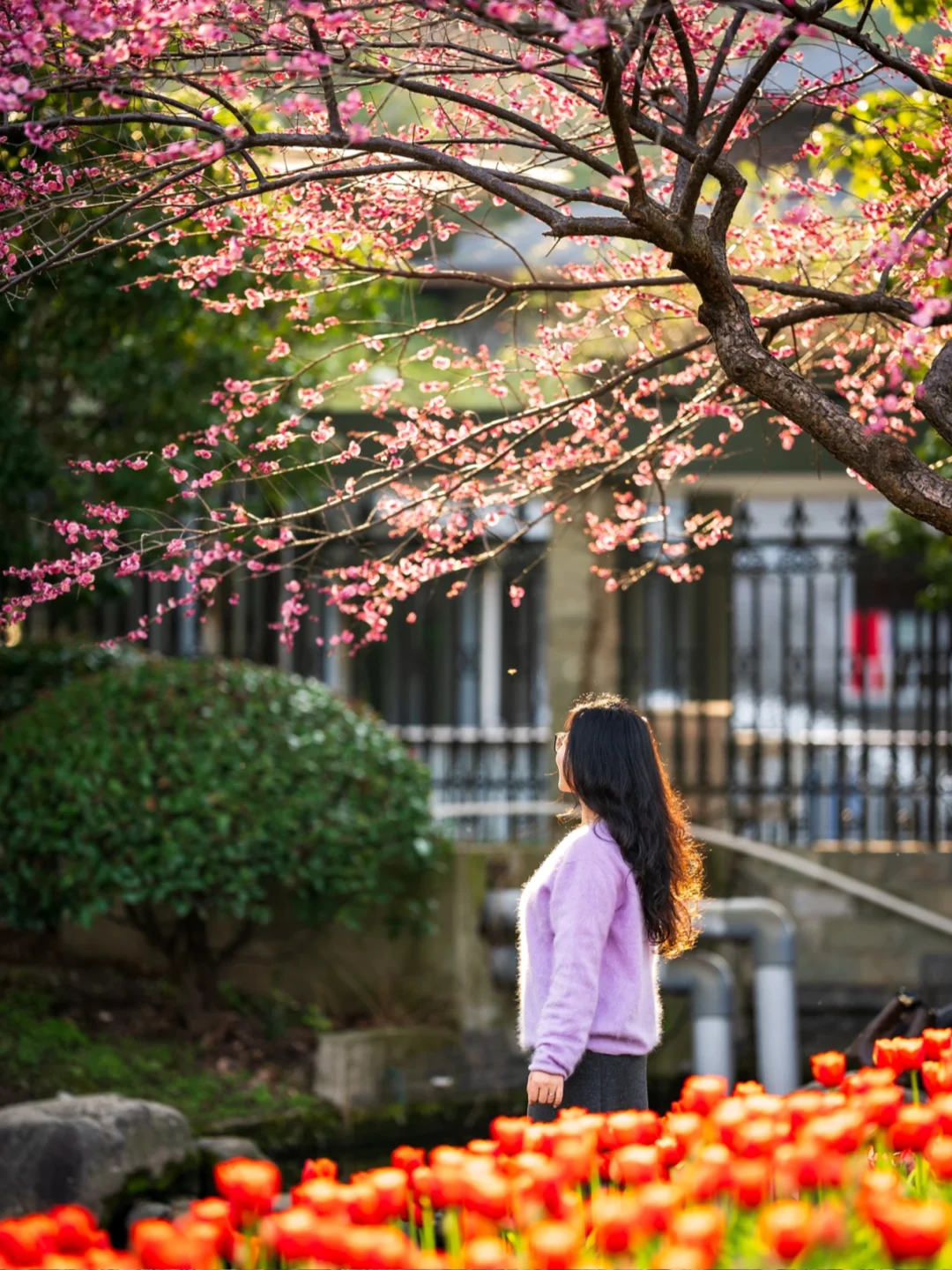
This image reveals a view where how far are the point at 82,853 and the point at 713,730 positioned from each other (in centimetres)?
386

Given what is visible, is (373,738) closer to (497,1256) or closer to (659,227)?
(659,227)

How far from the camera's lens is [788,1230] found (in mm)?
1795

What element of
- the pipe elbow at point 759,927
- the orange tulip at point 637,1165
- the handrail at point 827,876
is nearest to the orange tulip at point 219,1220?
the orange tulip at point 637,1165

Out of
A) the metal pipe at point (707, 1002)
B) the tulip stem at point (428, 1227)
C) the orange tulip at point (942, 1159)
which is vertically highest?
the orange tulip at point (942, 1159)

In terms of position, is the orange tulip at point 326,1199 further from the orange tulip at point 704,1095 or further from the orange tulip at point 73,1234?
the orange tulip at point 704,1095

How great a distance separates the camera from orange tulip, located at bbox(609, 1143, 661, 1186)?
2154 mm

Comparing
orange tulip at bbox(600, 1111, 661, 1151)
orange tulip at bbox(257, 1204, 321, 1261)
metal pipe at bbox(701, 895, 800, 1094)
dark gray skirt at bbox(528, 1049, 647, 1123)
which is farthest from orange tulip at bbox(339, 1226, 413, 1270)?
metal pipe at bbox(701, 895, 800, 1094)

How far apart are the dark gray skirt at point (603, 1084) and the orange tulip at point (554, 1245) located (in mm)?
1574

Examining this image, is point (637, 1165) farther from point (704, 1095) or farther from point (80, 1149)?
point (80, 1149)

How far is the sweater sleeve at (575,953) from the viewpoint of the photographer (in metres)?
3.32

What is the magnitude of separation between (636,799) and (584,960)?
1.32 ft

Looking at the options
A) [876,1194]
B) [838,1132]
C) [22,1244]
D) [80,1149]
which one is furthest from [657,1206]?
[80,1149]

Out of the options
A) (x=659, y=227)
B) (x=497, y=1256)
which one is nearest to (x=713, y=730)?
(x=659, y=227)

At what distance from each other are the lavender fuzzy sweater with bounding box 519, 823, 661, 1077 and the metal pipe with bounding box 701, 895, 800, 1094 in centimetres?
369
